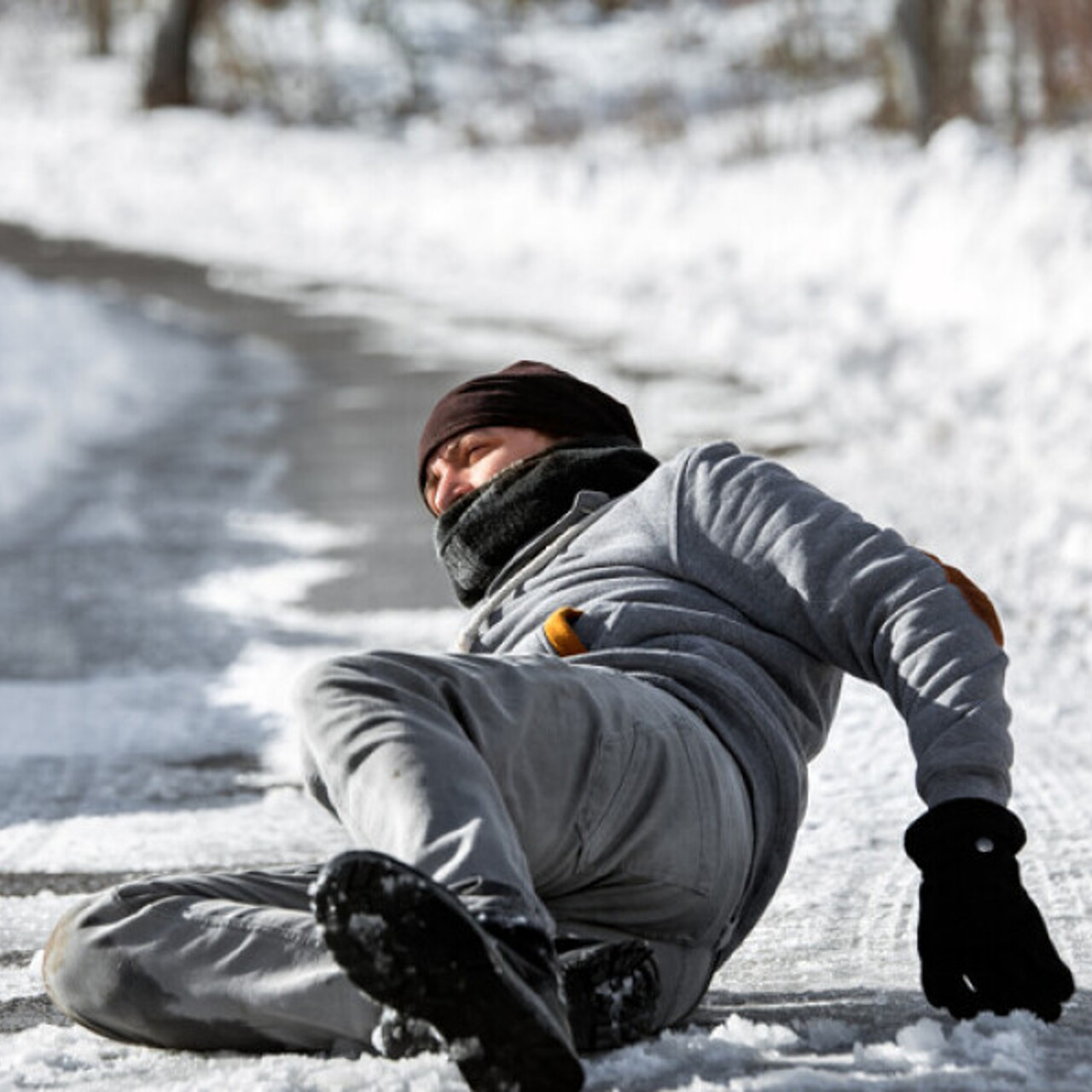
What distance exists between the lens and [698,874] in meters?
2.71

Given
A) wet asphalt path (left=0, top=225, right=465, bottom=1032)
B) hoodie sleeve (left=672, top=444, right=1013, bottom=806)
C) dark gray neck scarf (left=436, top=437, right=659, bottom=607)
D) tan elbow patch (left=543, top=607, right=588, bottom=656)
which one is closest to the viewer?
hoodie sleeve (left=672, top=444, right=1013, bottom=806)

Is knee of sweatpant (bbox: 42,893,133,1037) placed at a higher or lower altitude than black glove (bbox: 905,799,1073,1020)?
lower

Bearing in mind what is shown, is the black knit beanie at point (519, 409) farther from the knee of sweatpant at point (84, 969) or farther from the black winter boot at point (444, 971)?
the black winter boot at point (444, 971)

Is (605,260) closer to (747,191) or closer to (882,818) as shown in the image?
(747,191)

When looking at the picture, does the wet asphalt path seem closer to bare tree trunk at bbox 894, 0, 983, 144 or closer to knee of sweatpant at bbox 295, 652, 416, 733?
knee of sweatpant at bbox 295, 652, 416, 733

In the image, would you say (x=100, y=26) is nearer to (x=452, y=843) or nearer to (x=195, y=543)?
(x=195, y=543)

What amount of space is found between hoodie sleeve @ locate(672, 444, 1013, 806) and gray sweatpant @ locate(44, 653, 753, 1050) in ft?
0.68

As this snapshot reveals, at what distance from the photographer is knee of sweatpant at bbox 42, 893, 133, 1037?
270cm

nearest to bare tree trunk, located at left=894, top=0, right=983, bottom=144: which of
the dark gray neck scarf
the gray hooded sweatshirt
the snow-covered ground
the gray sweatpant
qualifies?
the snow-covered ground

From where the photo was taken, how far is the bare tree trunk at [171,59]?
25359 millimetres

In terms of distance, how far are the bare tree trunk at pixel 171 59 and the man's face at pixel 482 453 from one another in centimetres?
2287

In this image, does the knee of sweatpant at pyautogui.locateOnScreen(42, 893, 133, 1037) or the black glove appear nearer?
the black glove

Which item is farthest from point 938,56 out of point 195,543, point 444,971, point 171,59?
point 444,971

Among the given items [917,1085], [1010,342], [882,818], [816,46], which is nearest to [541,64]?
[816,46]
